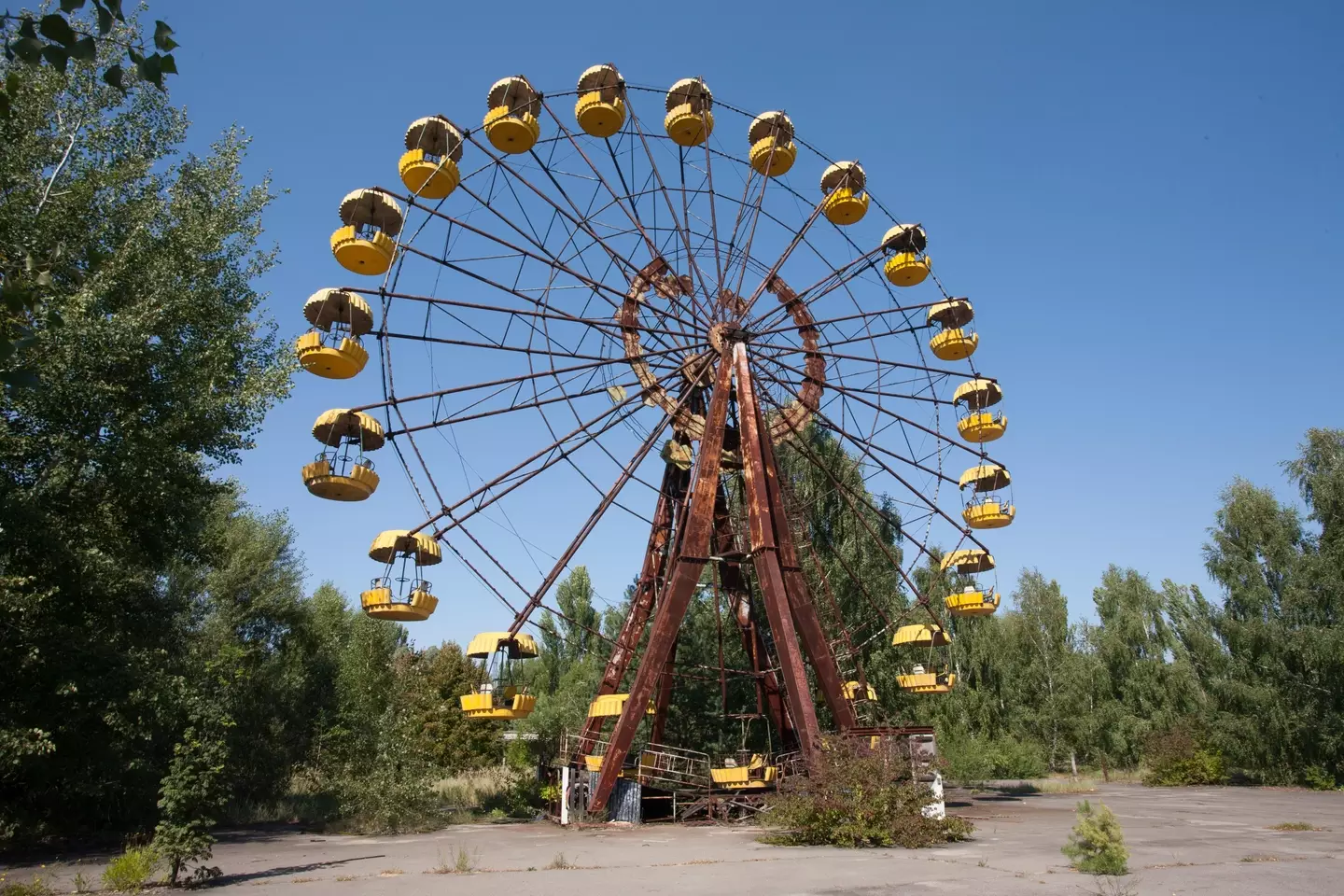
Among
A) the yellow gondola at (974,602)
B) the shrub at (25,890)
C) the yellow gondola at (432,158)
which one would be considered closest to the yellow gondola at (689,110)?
the yellow gondola at (432,158)

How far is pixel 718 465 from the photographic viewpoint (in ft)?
65.5

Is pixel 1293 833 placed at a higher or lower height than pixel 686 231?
lower

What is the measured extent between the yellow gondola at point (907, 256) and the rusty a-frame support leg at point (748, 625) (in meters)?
7.48

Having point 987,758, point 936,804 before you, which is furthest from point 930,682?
point 987,758

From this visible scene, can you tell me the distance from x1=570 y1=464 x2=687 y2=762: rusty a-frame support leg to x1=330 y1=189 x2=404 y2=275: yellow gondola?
29.0 feet

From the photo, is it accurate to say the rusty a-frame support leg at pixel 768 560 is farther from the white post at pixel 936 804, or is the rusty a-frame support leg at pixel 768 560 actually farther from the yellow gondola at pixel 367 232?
the yellow gondola at pixel 367 232

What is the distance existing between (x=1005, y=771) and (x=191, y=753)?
109 ft

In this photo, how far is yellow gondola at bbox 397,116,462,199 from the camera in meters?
19.5

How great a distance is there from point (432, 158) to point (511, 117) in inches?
88.0

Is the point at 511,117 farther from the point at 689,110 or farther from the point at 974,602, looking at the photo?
the point at 974,602

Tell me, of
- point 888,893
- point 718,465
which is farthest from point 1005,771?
point 888,893

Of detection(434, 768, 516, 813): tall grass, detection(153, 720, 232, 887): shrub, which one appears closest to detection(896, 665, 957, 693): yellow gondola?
detection(434, 768, 516, 813): tall grass

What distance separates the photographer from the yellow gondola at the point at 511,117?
67.9 feet

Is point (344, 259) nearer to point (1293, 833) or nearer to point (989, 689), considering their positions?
point (1293, 833)
